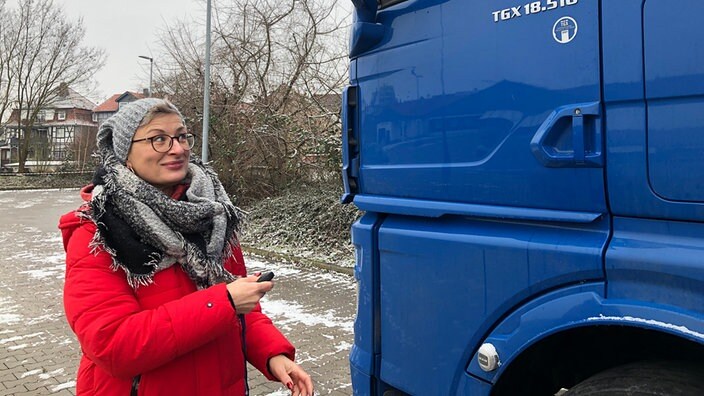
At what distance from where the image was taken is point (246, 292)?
1.75m

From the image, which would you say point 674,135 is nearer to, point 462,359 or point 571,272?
point 571,272

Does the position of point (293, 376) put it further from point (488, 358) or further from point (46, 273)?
point (46, 273)

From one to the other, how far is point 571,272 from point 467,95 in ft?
2.38

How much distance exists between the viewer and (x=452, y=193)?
208 centimetres

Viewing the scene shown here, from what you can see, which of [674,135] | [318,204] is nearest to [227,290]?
[674,135]

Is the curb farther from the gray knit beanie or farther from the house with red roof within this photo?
the house with red roof

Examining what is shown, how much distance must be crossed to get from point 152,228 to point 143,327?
31 cm

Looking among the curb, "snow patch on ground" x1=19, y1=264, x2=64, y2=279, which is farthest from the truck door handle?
"snow patch on ground" x1=19, y1=264, x2=64, y2=279

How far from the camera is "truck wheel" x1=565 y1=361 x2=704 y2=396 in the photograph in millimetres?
1479

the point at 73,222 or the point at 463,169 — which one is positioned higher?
the point at 463,169

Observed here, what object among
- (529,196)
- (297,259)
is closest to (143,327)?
(529,196)

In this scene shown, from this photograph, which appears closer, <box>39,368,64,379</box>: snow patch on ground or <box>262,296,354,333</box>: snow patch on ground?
<box>39,368,64,379</box>: snow patch on ground

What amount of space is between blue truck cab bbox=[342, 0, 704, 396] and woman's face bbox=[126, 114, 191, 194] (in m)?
0.87

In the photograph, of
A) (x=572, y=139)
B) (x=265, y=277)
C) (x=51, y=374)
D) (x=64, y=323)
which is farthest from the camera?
(x=64, y=323)
